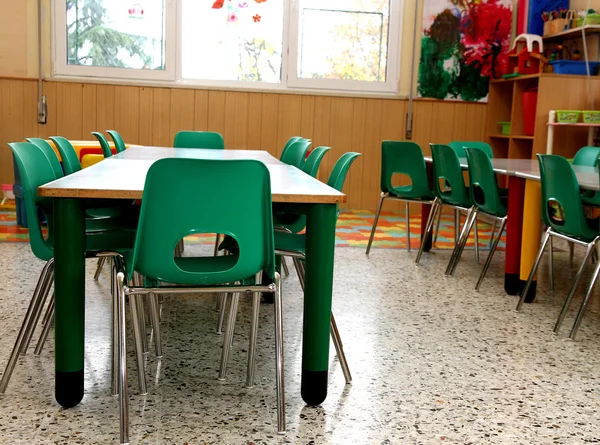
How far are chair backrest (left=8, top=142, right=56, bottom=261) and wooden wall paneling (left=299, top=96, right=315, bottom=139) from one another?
4.85m

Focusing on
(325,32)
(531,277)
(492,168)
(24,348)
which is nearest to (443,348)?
(531,277)

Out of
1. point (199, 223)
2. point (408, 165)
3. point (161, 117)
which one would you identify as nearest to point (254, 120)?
point (161, 117)

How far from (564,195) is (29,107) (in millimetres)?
5328

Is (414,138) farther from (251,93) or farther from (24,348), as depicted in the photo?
(24,348)

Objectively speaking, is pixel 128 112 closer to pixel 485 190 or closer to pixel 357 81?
pixel 357 81

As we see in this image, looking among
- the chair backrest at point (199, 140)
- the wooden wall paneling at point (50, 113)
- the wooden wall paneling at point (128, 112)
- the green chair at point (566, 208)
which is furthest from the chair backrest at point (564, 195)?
the wooden wall paneling at point (50, 113)

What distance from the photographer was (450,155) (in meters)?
4.43

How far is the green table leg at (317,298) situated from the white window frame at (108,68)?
17.1 ft

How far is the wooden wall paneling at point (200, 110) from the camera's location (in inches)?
280

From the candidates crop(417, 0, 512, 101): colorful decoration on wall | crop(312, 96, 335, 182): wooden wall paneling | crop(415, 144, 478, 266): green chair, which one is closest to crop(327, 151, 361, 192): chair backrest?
crop(415, 144, 478, 266): green chair

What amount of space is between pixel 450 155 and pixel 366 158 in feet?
10.1

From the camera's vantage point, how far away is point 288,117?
7293 mm

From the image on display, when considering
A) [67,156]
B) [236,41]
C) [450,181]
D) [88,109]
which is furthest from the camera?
[236,41]

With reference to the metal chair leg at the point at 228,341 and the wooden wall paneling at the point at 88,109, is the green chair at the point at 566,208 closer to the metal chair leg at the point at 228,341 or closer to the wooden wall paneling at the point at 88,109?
the metal chair leg at the point at 228,341
